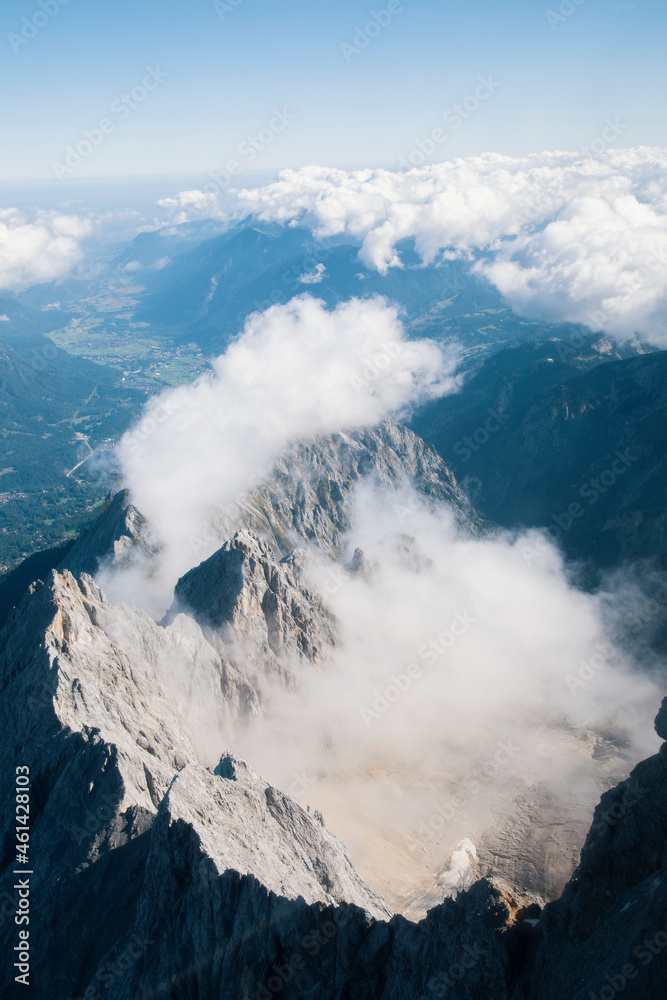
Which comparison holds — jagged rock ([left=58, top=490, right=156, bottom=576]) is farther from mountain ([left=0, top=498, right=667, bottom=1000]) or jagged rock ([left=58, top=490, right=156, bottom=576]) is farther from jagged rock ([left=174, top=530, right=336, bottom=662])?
mountain ([left=0, top=498, right=667, bottom=1000])

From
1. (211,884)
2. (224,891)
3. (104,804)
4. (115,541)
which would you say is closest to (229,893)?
(224,891)

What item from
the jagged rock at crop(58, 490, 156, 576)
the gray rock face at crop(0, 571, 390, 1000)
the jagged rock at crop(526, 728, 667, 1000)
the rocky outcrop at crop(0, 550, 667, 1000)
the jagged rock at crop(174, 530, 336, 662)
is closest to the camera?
the jagged rock at crop(526, 728, 667, 1000)

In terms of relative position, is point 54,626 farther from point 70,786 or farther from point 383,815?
point 383,815

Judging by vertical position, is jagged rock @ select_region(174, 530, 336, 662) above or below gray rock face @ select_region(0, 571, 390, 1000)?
above

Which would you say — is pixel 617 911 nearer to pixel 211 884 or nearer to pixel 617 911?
pixel 617 911

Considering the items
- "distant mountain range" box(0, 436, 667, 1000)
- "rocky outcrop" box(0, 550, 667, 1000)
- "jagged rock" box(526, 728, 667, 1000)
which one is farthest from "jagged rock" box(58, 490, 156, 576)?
"jagged rock" box(526, 728, 667, 1000)

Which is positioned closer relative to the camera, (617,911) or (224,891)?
(617,911)
